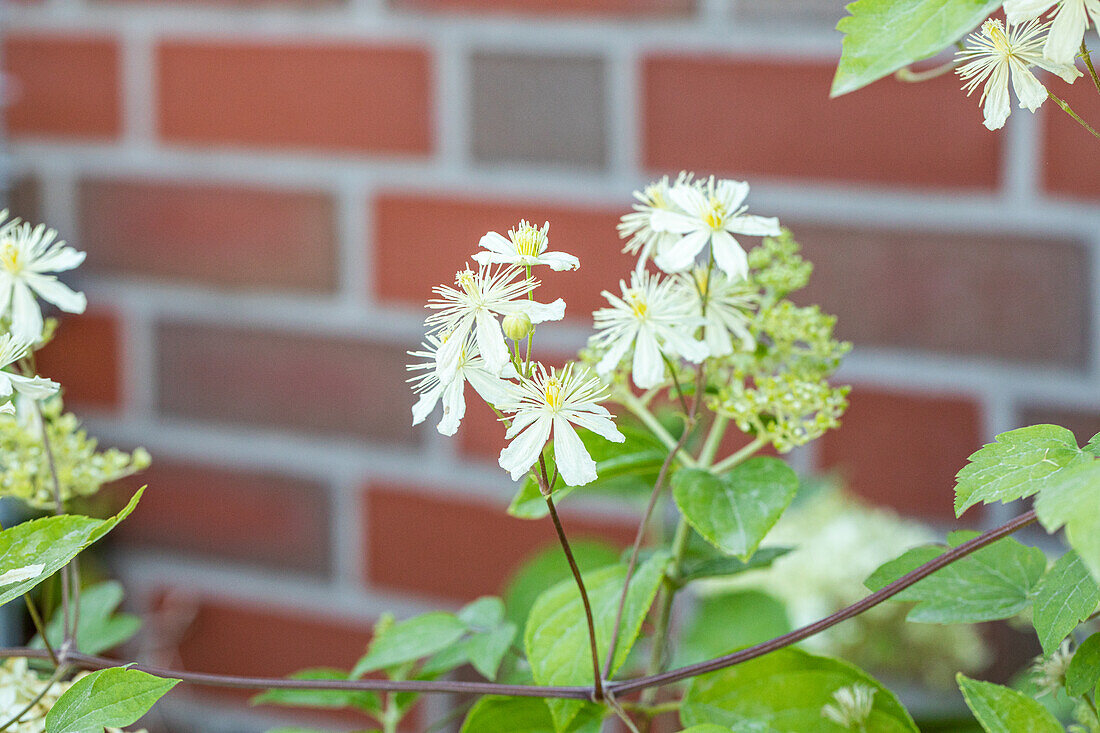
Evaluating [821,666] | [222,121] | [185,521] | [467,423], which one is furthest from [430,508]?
[821,666]

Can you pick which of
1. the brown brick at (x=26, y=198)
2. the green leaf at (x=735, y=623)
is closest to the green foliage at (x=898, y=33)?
the green leaf at (x=735, y=623)

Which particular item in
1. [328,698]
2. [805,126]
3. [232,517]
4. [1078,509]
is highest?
[805,126]

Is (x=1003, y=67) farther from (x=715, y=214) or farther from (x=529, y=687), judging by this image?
(x=529, y=687)

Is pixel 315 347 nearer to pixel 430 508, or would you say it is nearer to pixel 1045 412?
pixel 430 508

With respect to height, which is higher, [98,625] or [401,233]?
[401,233]

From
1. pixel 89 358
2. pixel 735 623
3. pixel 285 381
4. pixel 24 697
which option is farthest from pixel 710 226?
pixel 89 358

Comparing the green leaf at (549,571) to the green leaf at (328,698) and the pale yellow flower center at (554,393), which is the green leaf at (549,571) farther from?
the pale yellow flower center at (554,393)

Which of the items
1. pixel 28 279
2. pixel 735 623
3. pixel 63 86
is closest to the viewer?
pixel 28 279

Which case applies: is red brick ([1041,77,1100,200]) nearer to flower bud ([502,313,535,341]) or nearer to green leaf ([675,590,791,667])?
green leaf ([675,590,791,667])
